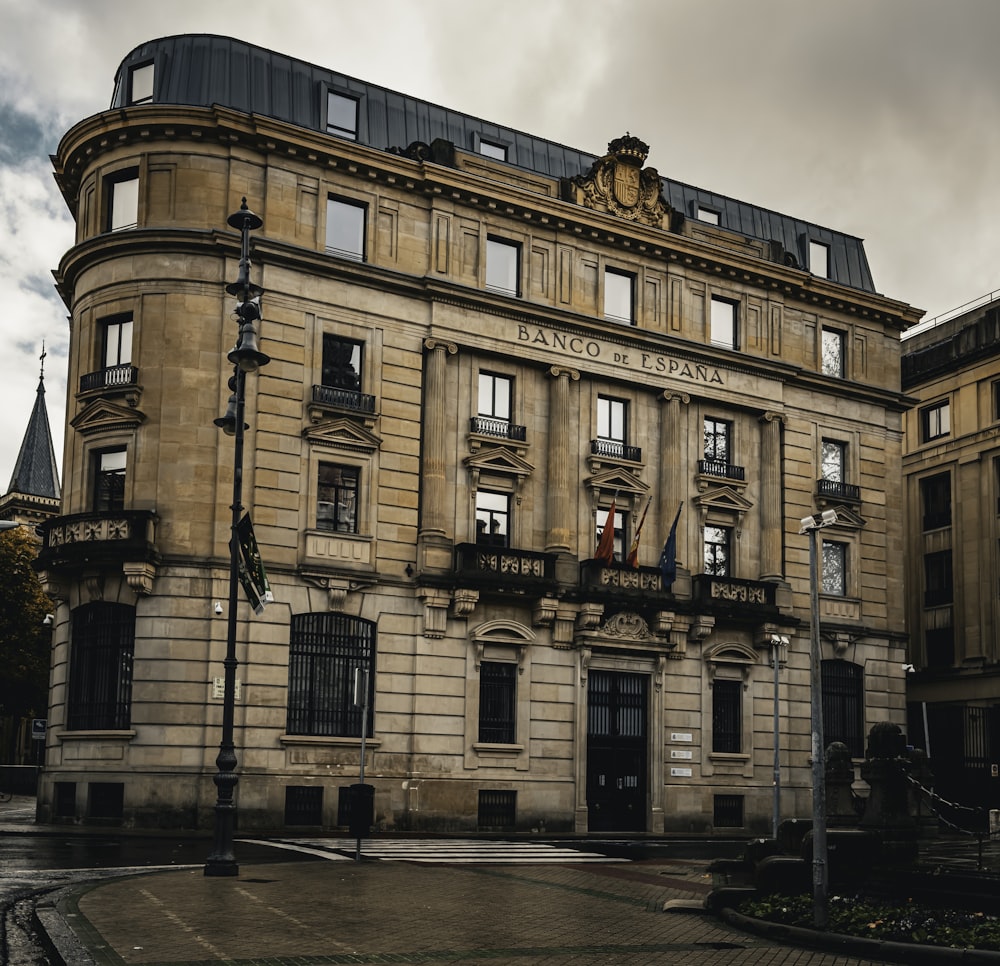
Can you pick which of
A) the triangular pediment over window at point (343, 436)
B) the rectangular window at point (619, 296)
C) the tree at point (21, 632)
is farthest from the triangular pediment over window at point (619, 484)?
the tree at point (21, 632)

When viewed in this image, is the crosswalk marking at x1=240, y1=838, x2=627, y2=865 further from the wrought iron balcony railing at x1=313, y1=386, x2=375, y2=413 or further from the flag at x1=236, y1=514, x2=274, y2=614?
the wrought iron balcony railing at x1=313, y1=386, x2=375, y2=413

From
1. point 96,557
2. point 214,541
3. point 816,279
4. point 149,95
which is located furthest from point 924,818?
point 149,95

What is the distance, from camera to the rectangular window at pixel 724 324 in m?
48.6

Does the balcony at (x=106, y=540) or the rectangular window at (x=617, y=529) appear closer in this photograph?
the balcony at (x=106, y=540)

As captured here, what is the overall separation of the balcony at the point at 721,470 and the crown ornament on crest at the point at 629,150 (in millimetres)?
10941

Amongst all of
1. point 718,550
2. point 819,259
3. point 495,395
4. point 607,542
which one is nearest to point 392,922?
point 607,542

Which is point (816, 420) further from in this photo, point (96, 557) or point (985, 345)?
point (96, 557)

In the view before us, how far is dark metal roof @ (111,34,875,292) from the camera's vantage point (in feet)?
133

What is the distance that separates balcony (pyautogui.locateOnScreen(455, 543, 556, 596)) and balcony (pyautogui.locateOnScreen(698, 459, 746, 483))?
311 inches

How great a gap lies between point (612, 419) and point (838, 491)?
10381mm

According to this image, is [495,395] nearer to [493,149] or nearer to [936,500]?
[493,149]

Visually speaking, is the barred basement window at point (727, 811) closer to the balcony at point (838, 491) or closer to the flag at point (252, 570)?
the balcony at point (838, 491)

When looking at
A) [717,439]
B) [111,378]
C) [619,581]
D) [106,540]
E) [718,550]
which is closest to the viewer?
[106,540]

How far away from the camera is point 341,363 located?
40562mm
